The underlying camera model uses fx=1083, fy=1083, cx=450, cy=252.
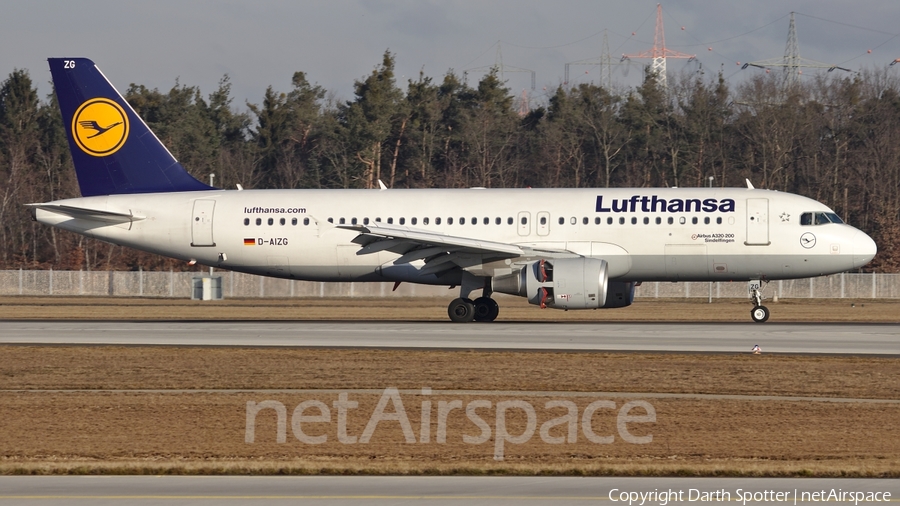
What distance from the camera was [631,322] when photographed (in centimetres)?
3275

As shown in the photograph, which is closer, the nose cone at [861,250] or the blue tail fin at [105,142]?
the nose cone at [861,250]

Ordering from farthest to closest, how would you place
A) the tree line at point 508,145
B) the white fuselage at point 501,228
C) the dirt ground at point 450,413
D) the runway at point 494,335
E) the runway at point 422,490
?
the tree line at point 508,145, the white fuselage at point 501,228, the runway at point 494,335, the dirt ground at point 450,413, the runway at point 422,490

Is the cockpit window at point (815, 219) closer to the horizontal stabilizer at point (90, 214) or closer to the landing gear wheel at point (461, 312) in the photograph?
the landing gear wheel at point (461, 312)

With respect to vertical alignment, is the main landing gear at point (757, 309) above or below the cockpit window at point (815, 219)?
below

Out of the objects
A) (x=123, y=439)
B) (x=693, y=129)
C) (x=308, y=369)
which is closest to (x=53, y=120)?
(x=693, y=129)

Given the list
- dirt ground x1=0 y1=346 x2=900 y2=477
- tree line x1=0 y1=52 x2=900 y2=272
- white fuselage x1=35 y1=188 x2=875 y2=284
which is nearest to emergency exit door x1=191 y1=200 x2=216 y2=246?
white fuselage x1=35 y1=188 x2=875 y2=284

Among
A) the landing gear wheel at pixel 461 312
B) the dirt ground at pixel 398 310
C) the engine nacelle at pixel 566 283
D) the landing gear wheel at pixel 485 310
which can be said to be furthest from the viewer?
the dirt ground at pixel 398 310

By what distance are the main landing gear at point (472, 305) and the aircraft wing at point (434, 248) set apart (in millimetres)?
818

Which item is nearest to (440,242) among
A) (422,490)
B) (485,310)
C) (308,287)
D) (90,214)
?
(485,310)

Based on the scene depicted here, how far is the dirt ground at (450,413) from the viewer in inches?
456

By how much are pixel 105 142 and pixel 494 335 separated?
15056 millimetres

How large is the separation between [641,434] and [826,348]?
11.7m

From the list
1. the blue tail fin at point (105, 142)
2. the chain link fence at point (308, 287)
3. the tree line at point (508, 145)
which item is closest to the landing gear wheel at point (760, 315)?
the blue tail fin at point (105, 142)

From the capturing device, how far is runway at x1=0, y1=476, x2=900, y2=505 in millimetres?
9391
